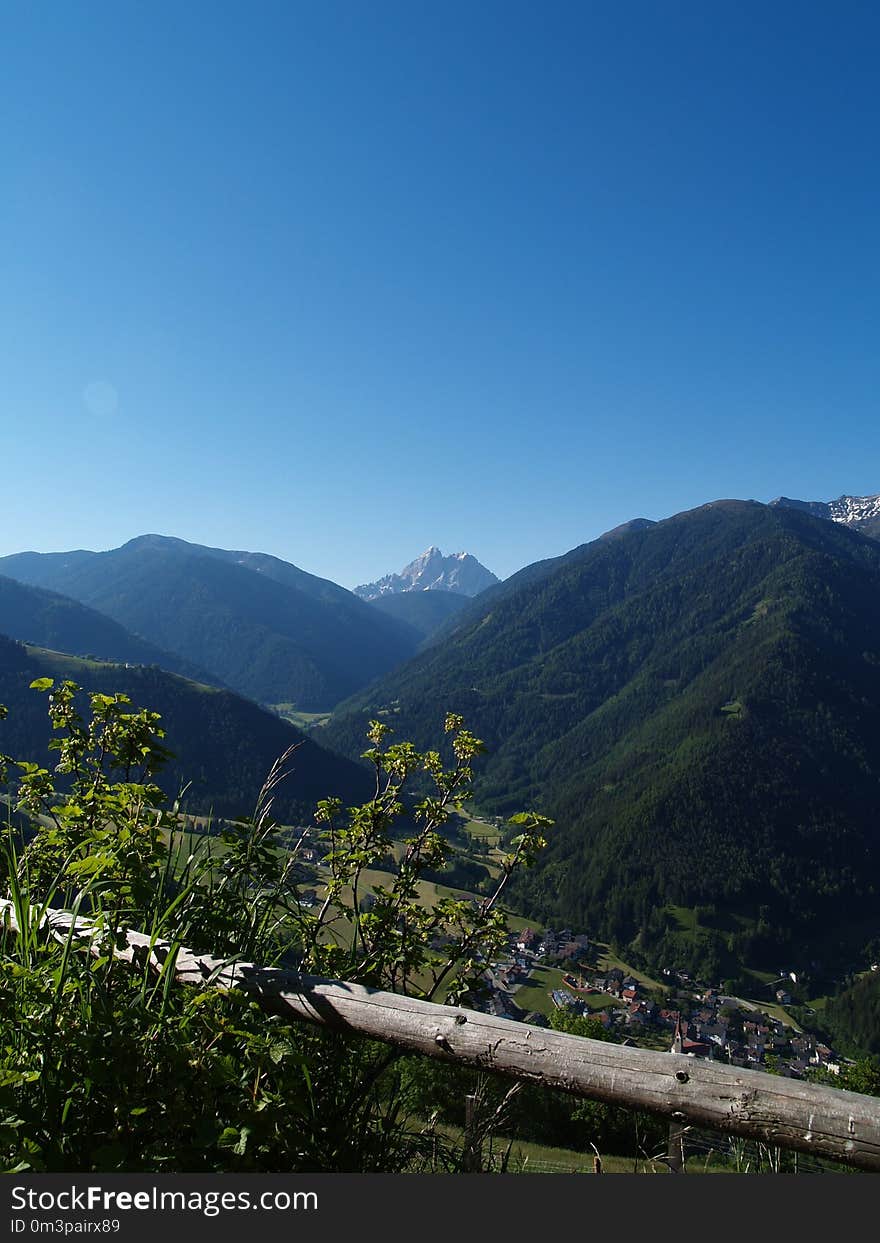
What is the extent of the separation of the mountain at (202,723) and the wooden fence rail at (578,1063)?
152 m

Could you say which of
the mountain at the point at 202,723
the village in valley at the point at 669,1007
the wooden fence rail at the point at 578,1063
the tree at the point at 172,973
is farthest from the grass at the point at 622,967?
the wooden fence rail at the point at 578,1063

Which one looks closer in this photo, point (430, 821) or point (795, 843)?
point (430, 821)

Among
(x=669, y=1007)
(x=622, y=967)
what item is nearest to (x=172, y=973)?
(x=669, y=1007)

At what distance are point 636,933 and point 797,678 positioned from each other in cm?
11095

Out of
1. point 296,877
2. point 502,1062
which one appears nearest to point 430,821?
point 296,877

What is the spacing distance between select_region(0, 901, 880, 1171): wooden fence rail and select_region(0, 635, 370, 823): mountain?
151928 mm

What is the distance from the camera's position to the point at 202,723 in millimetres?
169625

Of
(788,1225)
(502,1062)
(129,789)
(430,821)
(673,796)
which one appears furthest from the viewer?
(673,796)

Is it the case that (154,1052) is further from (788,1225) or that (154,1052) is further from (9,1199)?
(788,1225)

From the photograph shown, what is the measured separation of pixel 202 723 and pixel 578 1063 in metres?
180

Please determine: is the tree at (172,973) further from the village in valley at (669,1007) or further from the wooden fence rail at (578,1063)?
the village in valley at (669,1007)

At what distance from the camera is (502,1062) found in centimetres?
277

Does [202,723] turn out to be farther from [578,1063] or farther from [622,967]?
[578,1063]

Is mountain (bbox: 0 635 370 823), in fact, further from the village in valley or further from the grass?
the village in valley
